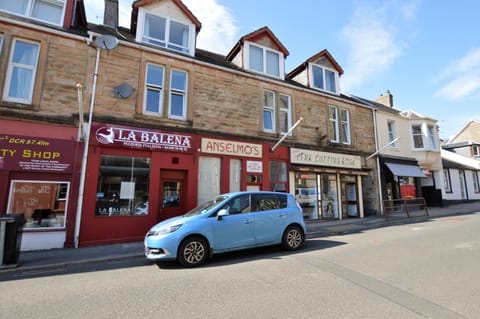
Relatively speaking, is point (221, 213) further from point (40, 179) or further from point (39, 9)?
point (39, 9)

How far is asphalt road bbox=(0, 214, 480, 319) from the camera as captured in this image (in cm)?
349

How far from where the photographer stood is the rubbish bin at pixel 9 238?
5.73 meters

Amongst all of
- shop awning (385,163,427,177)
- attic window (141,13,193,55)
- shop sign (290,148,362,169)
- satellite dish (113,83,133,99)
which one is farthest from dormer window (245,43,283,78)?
shop awning (385,163,427,177)

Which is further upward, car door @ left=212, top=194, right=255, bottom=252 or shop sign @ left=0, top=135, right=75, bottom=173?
shop sign @ left=0, top=135, right=75, bottom=173

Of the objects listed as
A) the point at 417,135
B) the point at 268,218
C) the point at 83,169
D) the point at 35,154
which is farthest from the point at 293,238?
the point at 417,135

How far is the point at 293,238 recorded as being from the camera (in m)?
7.11

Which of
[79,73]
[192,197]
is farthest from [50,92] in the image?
[192,197]

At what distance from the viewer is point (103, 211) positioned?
8625mm

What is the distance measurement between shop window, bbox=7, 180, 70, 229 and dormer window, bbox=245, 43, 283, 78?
9967 mm

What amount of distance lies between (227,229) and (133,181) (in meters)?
4.84

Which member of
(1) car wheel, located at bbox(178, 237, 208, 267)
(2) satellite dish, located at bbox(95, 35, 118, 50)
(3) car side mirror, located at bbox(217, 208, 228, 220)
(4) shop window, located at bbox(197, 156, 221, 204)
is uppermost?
(2) satellite dish, located at bbox(95, 35, 118, 50)

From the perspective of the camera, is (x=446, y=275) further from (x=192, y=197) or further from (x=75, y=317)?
(x=192, y=197)

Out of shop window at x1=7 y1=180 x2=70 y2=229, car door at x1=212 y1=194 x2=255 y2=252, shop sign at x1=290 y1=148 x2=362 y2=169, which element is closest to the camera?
car door at x1=212 y1=194 x2=255 y2=252

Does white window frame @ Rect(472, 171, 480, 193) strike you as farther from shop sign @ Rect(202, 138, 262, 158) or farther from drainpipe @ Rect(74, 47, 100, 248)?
drainpipe @ Rect(74, 47, 100, 248)
